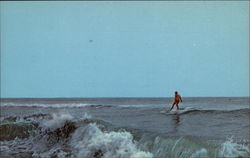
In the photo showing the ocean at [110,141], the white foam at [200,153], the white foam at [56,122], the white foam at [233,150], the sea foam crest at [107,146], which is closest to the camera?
the white foam at [233,150]

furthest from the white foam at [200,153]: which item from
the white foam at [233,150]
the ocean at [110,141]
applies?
the white foam at [233,150]

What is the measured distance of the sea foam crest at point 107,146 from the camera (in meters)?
8.05

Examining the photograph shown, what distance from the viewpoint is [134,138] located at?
30.3 feet

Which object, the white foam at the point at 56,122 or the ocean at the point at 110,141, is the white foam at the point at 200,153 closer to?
the ocean at the point at 110,141

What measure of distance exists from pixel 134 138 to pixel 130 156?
1451 mm

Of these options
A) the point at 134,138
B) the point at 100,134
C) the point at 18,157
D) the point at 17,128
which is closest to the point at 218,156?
the point at 134,138

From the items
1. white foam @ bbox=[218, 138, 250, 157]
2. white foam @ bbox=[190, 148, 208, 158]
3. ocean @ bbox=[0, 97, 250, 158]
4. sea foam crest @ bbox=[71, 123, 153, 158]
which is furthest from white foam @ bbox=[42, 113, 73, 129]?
white foam @ bbox=[218, 138, 250, 157]

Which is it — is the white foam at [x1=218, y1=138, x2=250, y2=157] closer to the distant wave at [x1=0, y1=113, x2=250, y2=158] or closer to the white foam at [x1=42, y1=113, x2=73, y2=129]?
the distant wave at [x1=0, y1=113, x2=250, y2=158]

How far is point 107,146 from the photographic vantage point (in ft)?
28.9

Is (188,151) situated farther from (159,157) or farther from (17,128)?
(17,128)

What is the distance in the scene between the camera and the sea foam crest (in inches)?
317

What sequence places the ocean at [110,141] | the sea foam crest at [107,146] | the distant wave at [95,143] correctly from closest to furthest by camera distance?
the distant wave at [95,143]
the ocean at [110,141]
the sea foam crest at [107,146]

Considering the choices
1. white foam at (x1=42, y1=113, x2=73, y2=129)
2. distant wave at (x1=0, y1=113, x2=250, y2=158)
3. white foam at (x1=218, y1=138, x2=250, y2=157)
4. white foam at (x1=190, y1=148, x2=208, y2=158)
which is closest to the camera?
white foam at (x1=218, y1=138, x2=250, y2=157)

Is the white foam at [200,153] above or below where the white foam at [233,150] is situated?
below
